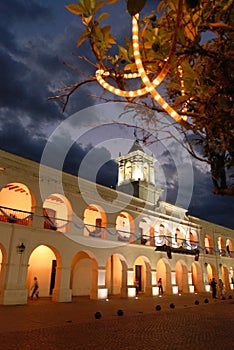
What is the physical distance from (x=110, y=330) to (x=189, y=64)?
8.23 metres

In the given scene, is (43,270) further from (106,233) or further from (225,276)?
(225,276)

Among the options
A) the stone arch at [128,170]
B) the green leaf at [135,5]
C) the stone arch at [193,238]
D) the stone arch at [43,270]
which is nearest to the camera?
the green leaf at [135,5]

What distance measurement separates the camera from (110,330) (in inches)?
355

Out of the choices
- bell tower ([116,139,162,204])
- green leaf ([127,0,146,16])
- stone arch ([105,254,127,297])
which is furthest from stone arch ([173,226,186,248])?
green leaf ([127,0,146,16])

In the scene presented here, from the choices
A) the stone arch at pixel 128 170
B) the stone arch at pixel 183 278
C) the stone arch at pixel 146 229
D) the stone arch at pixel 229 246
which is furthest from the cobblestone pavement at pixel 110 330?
the stone arch at pixel 229 246

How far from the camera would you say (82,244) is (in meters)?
17.9

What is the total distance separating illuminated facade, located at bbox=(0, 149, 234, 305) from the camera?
15117 millimetres

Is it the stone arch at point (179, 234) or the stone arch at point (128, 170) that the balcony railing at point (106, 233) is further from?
the stone arch at point (128, 170)

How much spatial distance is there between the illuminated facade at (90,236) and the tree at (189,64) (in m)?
8.93

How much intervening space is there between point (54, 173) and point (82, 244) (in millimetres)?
4507

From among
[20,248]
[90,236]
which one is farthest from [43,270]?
[20,248]

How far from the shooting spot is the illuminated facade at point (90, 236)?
49.6 feet

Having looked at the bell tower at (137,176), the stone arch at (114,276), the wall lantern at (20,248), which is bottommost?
the stone arch at (114,276)

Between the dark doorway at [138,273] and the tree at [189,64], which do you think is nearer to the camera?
the tree at [189,64]
